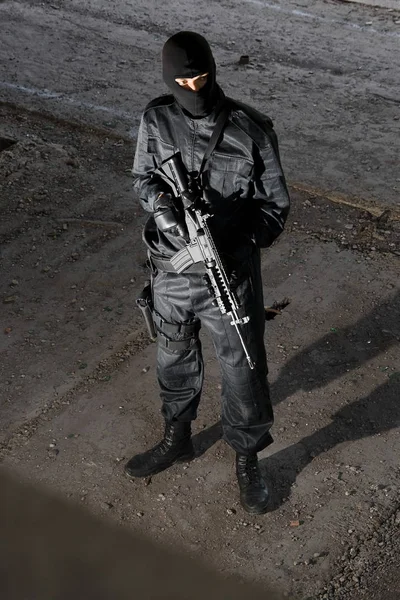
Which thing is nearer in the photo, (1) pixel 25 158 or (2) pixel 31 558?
(2) pixel 31 558

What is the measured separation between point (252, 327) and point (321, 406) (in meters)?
1.11

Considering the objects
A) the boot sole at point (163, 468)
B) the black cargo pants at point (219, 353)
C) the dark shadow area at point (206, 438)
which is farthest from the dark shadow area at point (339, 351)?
the black cargo pants at point (219, 353)

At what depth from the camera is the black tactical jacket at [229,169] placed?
376 centimetres

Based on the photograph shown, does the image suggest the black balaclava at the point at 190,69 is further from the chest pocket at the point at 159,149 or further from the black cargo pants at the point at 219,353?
the black cargo pants at the point at 219,353

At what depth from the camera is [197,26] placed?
9.59 m

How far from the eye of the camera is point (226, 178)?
Result: 381 cm

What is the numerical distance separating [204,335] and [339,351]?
779mm

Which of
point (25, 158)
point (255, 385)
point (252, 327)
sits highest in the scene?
point (252, 327)

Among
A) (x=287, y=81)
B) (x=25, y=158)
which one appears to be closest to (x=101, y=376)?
(x=25, y=158)

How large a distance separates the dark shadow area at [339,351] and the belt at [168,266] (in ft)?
4.20

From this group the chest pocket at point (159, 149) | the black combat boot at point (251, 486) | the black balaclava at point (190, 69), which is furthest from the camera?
the black combat boot at point (251, 486)

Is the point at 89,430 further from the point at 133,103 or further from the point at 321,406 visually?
the point at 133,103

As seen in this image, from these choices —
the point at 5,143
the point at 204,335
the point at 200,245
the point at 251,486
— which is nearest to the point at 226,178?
the point at 200,245

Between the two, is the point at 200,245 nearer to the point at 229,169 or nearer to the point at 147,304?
the point at 229,169
